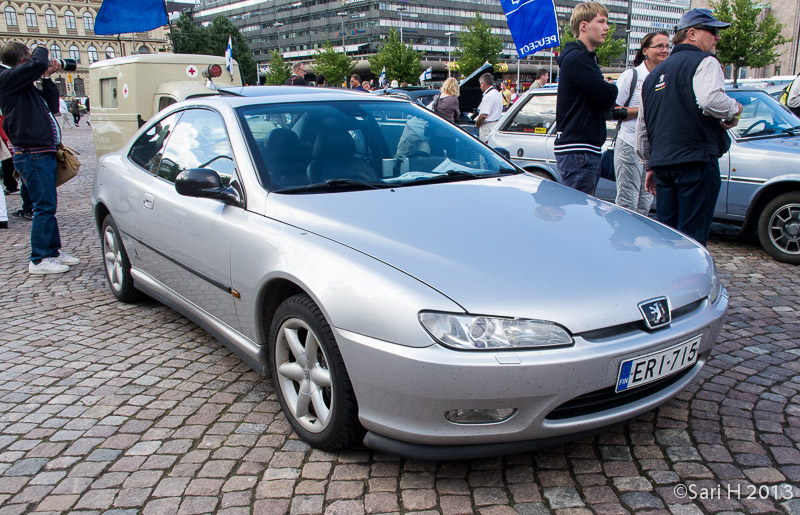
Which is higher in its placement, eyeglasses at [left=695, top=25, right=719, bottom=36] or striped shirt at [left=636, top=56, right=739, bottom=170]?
eyeglasses at [left=695, top=25, right=719, bottom=36]

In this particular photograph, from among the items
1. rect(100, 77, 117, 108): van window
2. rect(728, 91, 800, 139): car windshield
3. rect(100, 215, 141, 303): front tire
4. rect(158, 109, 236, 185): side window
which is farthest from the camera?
rect(100, 77, 117, 108): van window

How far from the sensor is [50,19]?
96062 mm

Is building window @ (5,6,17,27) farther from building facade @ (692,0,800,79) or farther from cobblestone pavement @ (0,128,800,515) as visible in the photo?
cobblestone pavement @ (0,128,800,515)

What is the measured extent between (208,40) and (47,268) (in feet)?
272

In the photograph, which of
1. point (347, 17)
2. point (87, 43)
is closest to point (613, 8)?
point (347, 17)

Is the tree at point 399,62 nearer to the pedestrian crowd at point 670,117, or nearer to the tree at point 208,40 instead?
the tree at point 208,40

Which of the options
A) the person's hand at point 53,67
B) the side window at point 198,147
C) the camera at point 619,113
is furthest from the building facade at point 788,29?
the side window at point 198,147

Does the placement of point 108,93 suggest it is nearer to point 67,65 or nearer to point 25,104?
point 67,65

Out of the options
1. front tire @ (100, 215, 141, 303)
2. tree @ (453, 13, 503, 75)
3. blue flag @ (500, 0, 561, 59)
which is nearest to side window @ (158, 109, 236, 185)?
front tire @ (100, 215, 141, 303)

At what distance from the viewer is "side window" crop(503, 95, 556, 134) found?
271 inches

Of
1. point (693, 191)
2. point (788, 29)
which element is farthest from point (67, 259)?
point (788, 29)

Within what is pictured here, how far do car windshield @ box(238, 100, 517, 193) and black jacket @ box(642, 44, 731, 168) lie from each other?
3.52 feet

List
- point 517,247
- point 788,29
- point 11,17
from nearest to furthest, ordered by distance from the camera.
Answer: point 517,247 → point 788,29 → point 11,17

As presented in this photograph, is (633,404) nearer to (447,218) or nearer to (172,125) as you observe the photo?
(447,218)
